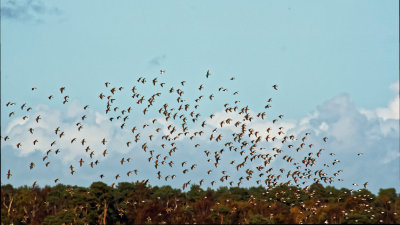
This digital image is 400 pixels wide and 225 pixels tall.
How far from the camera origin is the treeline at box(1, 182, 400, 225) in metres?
97.2

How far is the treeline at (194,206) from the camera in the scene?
97.2m

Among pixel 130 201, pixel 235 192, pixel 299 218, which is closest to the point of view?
pixel 299 218

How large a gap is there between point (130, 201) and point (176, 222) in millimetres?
34239

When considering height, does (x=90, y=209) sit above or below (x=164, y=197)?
below

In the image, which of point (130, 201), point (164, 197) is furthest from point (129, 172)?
point (164, 197)

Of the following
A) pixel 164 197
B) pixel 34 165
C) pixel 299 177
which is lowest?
pixel 34 165

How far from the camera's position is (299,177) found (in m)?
88.6

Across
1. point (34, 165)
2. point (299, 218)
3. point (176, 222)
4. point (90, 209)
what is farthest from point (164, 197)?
point (34, 165)

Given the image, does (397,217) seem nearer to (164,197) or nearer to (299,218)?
(299,218)

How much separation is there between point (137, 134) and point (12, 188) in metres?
91.2

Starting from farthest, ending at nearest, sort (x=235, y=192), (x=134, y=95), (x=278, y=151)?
(x=235, y=192), (x=278, y=151), (x=134, y=95)

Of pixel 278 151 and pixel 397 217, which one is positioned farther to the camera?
pixel 397 217

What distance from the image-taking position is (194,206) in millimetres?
123312

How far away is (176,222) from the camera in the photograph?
104 metres
